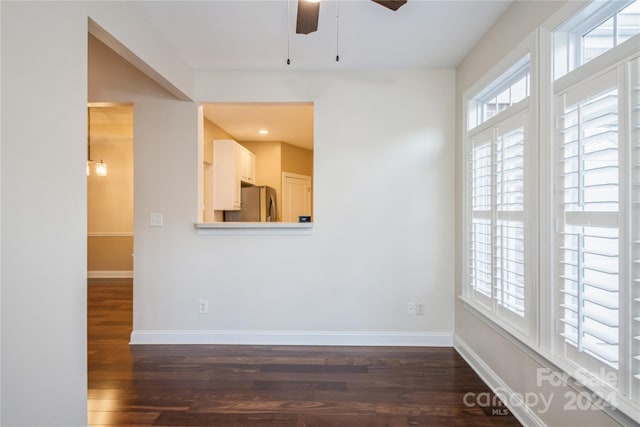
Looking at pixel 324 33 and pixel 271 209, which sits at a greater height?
pixel 324 33

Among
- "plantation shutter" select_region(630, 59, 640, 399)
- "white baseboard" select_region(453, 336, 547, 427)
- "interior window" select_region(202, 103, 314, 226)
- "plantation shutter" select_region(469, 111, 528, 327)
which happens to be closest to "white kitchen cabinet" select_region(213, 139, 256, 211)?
"interior window" select_region(202, 103, 314, 226)

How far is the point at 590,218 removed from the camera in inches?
53.7

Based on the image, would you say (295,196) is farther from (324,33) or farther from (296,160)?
(324,33)

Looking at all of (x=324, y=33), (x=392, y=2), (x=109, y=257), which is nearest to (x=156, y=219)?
(x=324, y=33)

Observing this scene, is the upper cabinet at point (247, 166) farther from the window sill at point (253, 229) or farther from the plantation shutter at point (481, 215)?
the plantation shutter at point (481, 215)

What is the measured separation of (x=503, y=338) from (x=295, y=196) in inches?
181

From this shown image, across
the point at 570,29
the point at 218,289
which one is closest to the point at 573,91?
the point at 570,29

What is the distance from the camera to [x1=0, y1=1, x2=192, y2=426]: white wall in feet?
3.99

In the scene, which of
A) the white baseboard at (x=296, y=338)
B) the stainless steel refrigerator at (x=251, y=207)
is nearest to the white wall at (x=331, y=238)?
the white baseboard at (x=296, y=338)

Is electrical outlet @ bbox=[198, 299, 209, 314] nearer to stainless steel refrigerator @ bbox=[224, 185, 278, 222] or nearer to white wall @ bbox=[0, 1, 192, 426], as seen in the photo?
white wall @ bbox=[0, 1, 192, 426]

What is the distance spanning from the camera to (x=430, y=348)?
9.38 feet

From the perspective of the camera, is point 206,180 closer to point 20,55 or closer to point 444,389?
point 20,55

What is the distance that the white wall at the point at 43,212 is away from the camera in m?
1.22

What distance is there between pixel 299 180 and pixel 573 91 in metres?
5.07
